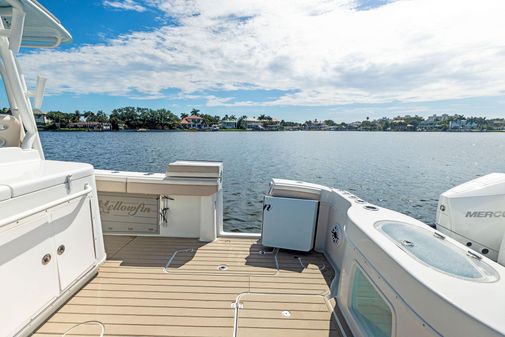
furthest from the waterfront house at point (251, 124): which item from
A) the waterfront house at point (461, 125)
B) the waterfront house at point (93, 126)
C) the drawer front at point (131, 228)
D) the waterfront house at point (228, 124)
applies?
the drawer front at point (131, 228)

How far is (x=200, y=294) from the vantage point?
2.04 metres

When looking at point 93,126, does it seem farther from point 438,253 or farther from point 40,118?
point 438,253

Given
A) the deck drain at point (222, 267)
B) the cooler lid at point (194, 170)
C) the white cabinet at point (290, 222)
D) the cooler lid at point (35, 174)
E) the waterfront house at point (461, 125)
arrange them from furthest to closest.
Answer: the waterfront house at point (461, 125)
the cooler lid at point (194, 170)
the white cabinet at point (290, 222)
the deck drain at point (222, 267)
the cooler lid at point (35, 174)

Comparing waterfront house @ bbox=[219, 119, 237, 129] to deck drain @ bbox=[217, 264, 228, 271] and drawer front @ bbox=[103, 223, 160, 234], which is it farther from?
deck drain @ bbox=[217, 264, 228, 271]

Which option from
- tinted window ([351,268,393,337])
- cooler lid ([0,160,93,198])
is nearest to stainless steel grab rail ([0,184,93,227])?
cooler lid ([0,160,93,198])

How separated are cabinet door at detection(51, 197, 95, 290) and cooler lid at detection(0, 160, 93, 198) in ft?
0.63

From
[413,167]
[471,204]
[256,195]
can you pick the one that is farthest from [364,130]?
[471,204]

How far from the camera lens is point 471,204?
2732 millimetres

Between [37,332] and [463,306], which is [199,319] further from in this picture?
[463,306]

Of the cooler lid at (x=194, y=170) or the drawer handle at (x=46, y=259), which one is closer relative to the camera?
the drawer handle at (x=46, y=259)

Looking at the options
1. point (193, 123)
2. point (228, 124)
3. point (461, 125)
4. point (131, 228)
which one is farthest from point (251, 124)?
point (131, 228)

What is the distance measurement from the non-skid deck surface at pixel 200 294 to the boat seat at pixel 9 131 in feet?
4.32

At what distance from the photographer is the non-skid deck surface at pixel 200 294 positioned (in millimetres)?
1683

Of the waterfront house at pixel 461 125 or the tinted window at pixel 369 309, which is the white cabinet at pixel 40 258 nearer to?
the tinted window at pixel 369 309
